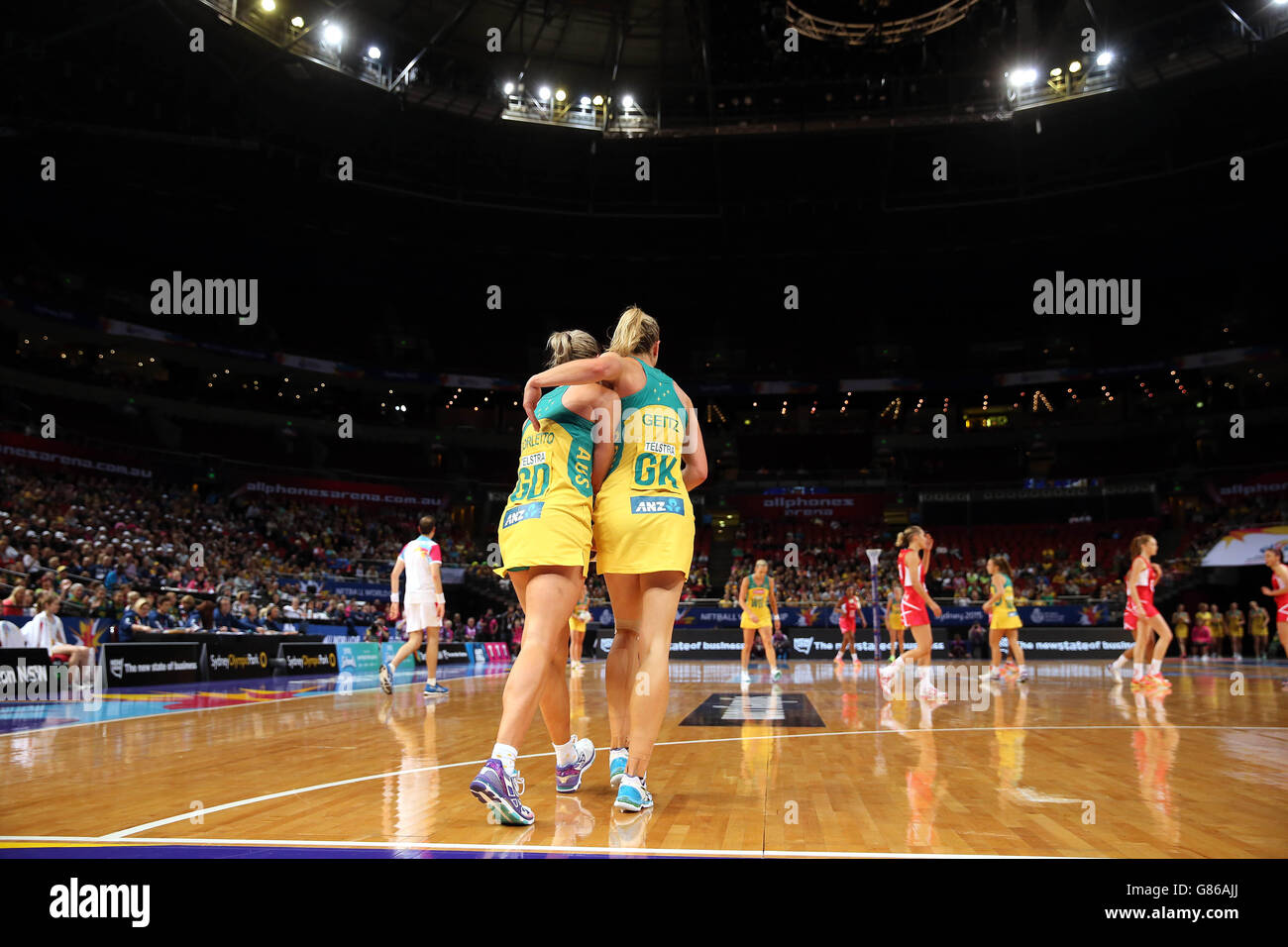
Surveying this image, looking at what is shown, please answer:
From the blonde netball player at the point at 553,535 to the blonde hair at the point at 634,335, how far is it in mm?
152

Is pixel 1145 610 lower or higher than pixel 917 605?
lower

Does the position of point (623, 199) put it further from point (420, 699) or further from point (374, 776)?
point (374, 776)

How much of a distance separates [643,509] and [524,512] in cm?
55

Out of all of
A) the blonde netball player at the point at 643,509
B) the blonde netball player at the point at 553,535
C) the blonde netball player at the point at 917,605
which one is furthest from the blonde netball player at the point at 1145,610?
the blonde netball player at the point at 553,535

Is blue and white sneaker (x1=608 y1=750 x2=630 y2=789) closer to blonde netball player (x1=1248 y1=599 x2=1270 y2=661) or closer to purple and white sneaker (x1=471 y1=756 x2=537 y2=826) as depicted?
purple and white sneaker (x1=471 y1=756 x2=537 y2=826)

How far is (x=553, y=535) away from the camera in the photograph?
3.83 m

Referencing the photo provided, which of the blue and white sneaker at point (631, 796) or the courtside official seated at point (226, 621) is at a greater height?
the blue and white sneaker at point (631, 796)

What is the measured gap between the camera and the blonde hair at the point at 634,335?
4258 mm

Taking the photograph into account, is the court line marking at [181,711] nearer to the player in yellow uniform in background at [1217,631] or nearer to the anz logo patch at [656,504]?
the anz logo patch at [656,504]

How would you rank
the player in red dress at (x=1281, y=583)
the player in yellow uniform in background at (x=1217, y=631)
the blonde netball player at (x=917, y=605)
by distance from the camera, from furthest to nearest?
the player in yellow uniform in background at (x=1217, y=631), the player in red dress at (x=1281, y=583), the blonde netball player at (x=917, y=605)

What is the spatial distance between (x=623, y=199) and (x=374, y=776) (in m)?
33.7

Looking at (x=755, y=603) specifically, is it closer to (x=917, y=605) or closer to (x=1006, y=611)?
(x=917, y=605)

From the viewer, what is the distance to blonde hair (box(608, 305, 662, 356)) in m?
4.26

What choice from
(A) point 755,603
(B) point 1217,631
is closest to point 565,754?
(A) point 755,603
